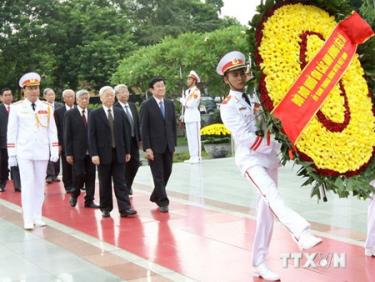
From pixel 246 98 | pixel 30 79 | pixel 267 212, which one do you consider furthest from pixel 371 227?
pixel 30 79

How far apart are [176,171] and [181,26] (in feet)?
87.3

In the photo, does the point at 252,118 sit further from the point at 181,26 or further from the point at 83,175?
the point at 181,26

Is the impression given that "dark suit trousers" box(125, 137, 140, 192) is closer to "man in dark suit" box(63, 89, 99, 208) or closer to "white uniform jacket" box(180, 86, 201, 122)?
"man in dark suit" box(63, 89, 99, 208)

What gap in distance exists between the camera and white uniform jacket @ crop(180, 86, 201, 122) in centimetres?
1327

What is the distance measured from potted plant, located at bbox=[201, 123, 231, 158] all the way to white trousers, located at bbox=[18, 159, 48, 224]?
7675 millimetres

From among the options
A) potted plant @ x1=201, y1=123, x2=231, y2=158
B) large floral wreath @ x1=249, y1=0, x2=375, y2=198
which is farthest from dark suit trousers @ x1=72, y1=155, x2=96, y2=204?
potted plant @ x1=201, y1=123, x2=231, y2=158

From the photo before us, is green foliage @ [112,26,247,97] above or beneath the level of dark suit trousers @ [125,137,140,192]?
above

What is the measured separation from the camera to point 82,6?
29.5 meters

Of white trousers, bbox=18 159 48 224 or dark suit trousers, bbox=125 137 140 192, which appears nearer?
white trousers, bbox=18 159 48 224

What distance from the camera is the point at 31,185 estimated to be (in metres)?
7.22

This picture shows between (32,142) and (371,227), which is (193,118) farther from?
(371,227)

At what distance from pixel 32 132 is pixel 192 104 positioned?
21.0ft

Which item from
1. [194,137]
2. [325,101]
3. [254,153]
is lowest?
[194,137]

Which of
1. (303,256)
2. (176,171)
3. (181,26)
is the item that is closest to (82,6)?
(181,26)
